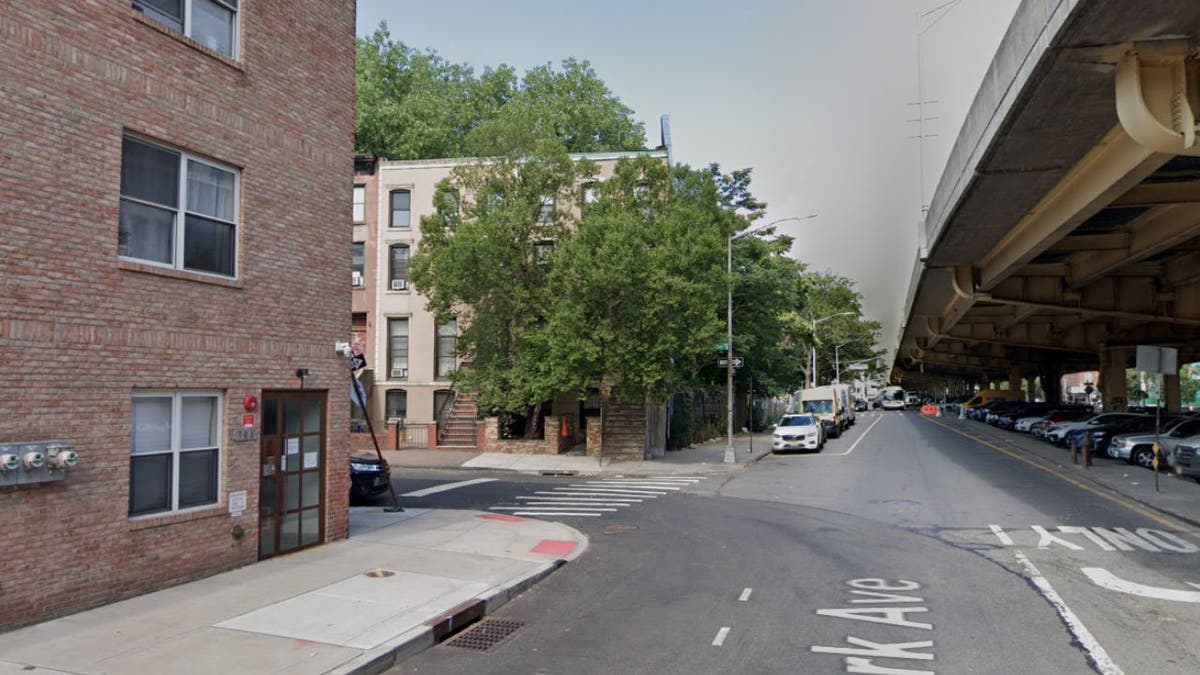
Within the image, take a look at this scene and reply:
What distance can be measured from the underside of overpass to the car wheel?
4841 millimetres

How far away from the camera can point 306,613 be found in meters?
8.50

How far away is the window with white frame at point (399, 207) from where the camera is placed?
35.4 m

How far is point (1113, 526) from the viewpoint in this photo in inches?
557

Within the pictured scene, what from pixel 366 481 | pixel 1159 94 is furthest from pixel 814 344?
pixel 1159 94

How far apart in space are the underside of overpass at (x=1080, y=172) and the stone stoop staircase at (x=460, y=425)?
685 inches

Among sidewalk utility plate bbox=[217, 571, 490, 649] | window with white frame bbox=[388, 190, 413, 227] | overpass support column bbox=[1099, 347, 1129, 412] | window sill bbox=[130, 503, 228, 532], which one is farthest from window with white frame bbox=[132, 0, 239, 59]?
overpass support column bbox=[1099, 347, 1129, 412]

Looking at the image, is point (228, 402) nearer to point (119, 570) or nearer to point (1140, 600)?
point (119, 570)

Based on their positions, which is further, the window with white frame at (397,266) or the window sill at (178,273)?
the window with white frame at (397,266)

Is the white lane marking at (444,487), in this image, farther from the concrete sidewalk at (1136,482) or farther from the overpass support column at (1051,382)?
the overpass support column at (1051,382)

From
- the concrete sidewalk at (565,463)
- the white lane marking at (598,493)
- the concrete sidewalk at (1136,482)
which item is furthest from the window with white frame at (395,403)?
the concrete sidewalk at (1136,482)

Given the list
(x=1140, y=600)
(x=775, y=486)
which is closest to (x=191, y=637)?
(x=1140, y=600)

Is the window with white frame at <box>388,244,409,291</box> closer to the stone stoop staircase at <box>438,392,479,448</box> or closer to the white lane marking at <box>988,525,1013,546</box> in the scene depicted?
the stone stoop staircase at <box>438,392,479,448</box>

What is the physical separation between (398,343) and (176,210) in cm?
2586

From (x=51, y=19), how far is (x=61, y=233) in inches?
85.3
